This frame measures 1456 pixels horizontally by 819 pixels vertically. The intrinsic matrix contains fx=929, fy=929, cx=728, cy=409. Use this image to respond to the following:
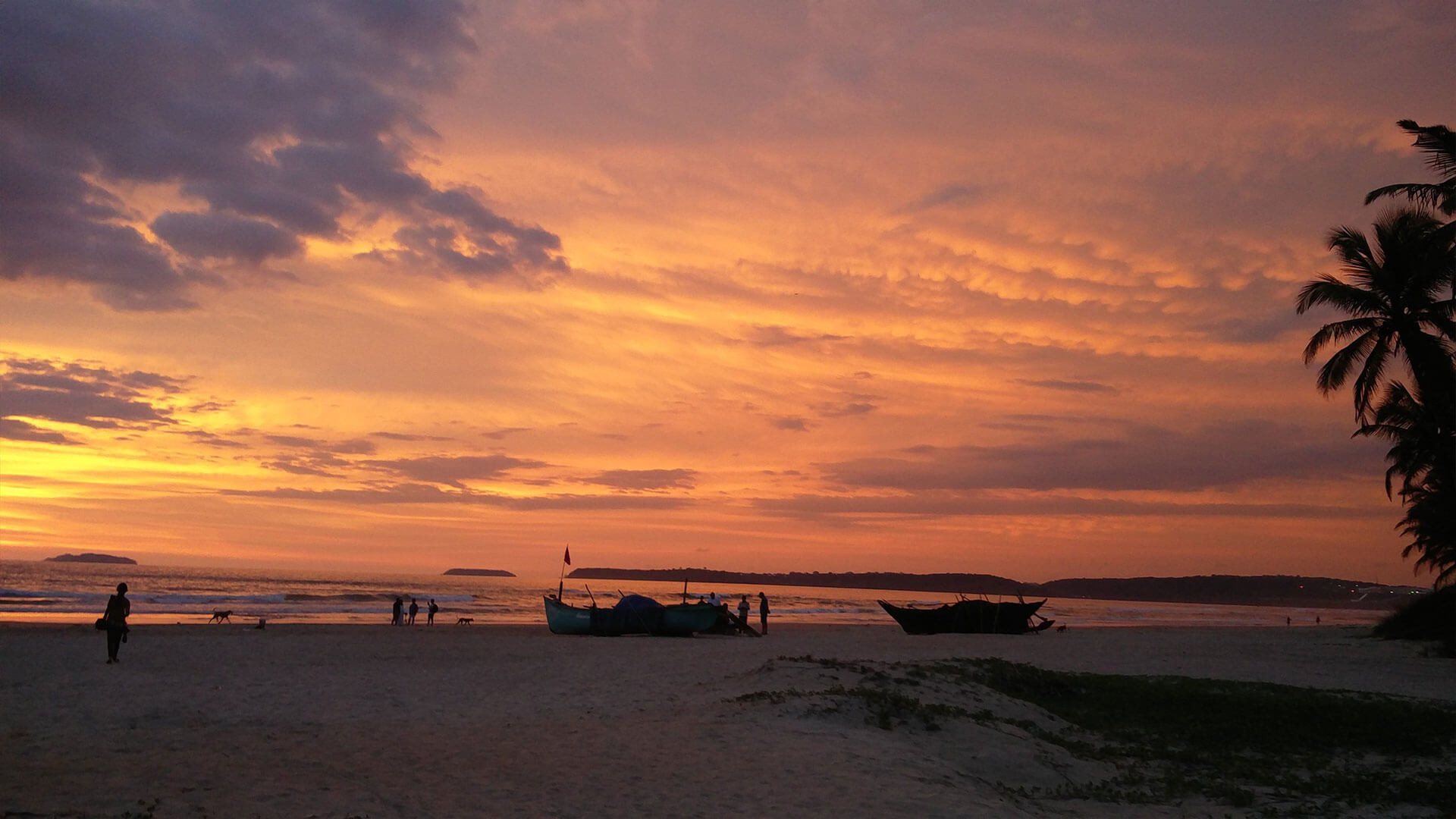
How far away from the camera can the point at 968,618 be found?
4375cm

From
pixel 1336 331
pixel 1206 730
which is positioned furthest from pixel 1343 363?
pixel 1206 730

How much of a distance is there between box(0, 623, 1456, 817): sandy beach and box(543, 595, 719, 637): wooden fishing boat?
13294 mm

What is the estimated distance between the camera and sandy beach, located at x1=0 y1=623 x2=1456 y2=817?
936 cm

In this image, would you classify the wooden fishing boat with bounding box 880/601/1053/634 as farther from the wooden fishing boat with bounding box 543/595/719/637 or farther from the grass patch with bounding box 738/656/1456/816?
the grass patch with bounding box 738/656/1456/816

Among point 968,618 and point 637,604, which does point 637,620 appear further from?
point 968,618

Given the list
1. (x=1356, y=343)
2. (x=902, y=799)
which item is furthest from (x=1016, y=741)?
(x=1356, y=343)

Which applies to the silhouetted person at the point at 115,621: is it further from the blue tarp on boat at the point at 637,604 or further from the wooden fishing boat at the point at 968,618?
the wooden fishing boat at the point at 968,618

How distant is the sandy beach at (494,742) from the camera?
30.7 ft

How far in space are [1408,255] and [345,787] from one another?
30.1m

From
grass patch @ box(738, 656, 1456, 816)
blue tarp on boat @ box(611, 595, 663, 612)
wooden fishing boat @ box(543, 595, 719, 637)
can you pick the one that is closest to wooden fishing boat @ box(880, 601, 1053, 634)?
wooden fishing boat @ box(543, 595, 719, 637)

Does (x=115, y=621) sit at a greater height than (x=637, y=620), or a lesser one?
greater

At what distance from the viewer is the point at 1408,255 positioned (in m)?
26.6

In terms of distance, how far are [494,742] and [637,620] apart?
2509 centimetres

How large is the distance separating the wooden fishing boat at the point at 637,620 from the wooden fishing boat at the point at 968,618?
10.1m
